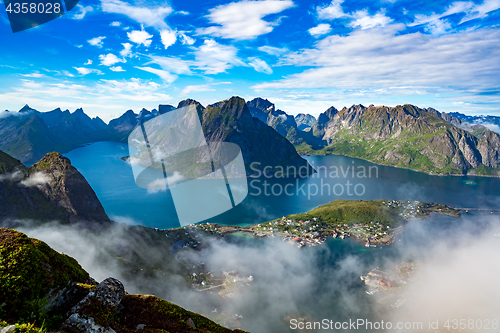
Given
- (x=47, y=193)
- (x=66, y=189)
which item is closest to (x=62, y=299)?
(x=66, y=189)

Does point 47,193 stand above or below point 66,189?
below

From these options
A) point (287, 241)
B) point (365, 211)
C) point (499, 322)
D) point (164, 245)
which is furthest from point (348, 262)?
point (164, 245)

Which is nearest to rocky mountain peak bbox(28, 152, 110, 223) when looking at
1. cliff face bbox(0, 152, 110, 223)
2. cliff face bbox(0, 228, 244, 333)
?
cliff face bbox(0, 152, 110, 223)

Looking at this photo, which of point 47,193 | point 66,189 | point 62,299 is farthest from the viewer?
point 47,193

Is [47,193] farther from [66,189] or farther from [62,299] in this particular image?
[62,299]

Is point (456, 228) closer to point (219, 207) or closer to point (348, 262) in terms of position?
point (348, 262)

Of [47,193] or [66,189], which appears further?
[47,193]

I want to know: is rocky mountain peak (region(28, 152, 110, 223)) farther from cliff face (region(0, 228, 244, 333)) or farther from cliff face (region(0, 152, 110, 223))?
cliff face (region(0, 228, 244, 333))
